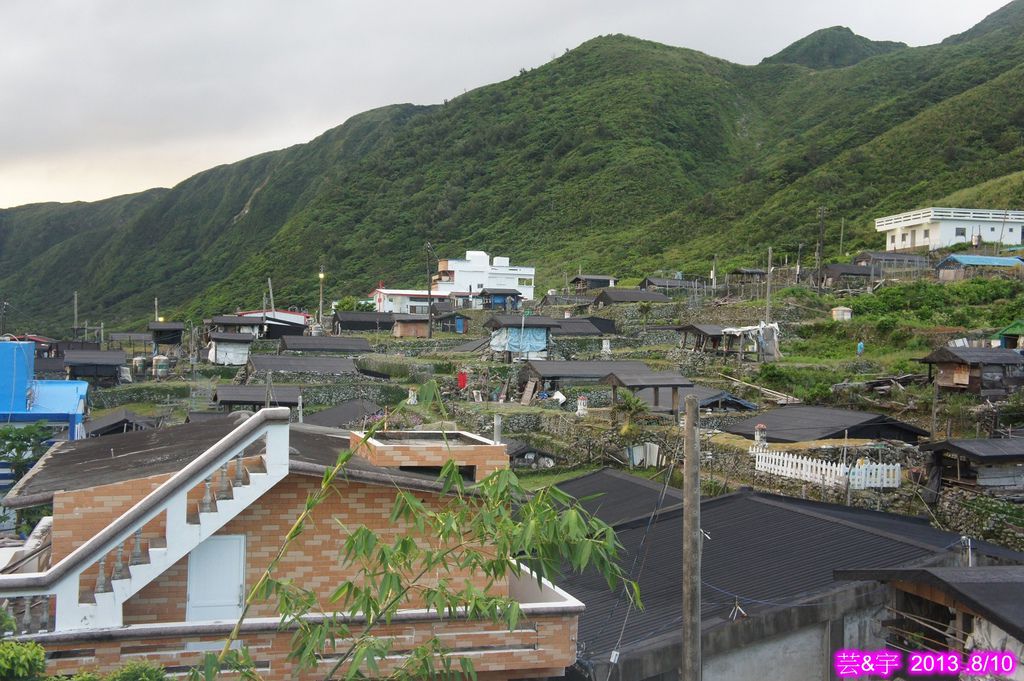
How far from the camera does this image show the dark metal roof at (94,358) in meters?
44.3

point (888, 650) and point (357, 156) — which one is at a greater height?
point (357, 156)

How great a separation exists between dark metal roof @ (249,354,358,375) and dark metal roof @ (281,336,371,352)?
2.83 meters

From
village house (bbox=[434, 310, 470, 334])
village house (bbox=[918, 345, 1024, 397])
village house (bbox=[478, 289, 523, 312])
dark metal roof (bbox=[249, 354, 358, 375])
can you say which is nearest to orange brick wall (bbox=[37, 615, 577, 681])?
village house (bbox=[918, 345, 1024, 397])

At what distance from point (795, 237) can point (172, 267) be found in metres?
114

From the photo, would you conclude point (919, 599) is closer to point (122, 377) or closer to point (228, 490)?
point (228, 490)

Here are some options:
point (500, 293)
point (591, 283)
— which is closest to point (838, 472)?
point (500, 293)

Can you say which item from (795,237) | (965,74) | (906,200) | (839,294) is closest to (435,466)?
(839,294)

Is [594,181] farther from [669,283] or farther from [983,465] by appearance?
[983,465]

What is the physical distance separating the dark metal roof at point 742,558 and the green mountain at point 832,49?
17882 cm

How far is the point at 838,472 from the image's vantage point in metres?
15.6

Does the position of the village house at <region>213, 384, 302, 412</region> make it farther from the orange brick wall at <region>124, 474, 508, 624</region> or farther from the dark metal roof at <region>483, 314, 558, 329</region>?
the orange brick wall at <region>124, 474, 508, 624</region>

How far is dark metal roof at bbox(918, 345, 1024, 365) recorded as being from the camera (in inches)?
912

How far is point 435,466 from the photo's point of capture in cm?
977

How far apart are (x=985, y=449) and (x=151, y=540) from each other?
1325cm
